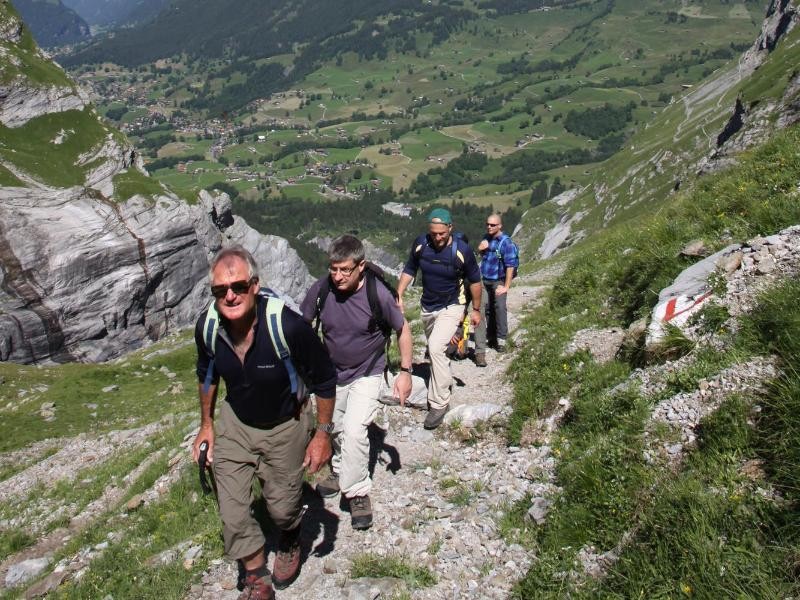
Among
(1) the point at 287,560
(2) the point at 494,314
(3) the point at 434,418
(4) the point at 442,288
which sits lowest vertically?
(2) the point at 494,314

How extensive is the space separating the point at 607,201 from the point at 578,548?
10173 cm

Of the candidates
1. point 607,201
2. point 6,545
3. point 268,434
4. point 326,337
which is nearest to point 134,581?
point 268,434

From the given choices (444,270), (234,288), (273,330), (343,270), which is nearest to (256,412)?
(273,330)

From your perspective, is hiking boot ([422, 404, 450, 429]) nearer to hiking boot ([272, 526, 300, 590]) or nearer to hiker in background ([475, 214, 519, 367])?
hiker in background ([475, 214, 519, 367])

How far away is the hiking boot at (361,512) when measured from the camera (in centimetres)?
741

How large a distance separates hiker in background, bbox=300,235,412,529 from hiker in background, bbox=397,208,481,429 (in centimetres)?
255

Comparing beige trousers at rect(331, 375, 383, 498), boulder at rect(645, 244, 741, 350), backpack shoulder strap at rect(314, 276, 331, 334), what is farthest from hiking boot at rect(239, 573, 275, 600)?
boulder at rect(645, 244, 741, 350)

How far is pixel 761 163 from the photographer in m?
10.7

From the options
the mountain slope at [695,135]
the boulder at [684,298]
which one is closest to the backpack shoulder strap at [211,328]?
the boulder at [684,298]

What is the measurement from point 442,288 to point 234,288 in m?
5.53

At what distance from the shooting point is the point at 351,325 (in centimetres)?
735

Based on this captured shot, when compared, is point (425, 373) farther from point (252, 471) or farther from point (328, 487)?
point (252, 471)

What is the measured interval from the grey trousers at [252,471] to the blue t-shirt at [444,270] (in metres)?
4.64

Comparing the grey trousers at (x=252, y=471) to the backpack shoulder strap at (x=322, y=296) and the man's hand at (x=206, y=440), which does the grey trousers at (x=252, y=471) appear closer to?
the man's hand at (x=206, y=440)
